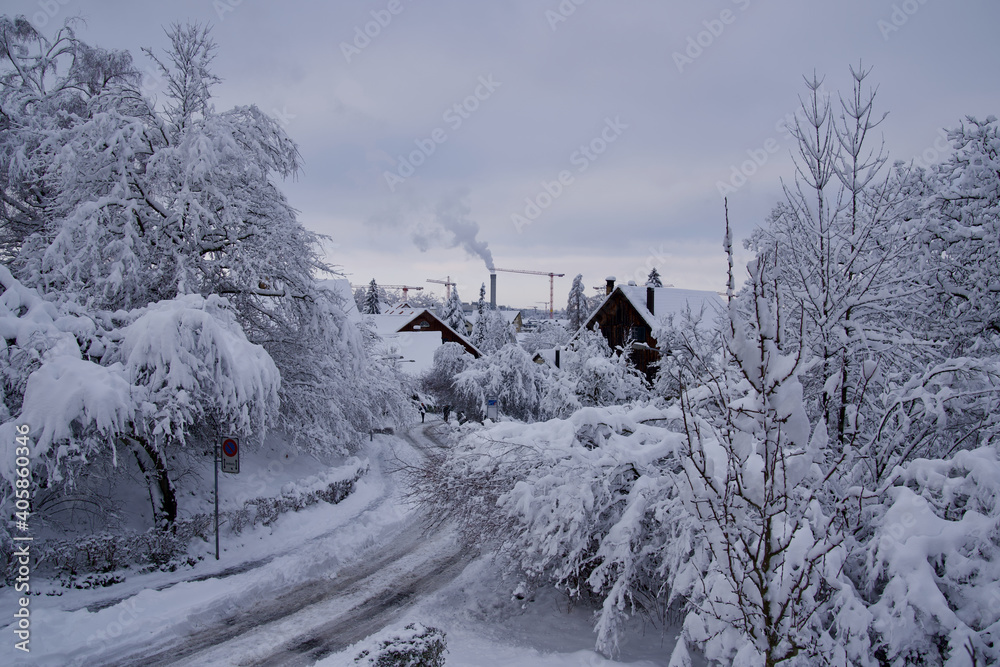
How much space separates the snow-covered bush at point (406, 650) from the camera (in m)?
6.17

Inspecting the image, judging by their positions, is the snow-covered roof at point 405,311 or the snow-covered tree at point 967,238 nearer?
the snow-covered tree at point 967,238

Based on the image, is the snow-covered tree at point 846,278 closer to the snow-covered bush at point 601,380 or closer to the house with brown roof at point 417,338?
the snow-covered bush at point 601,380

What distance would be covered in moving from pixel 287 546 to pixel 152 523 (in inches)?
104

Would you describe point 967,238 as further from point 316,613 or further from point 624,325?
point 624,325

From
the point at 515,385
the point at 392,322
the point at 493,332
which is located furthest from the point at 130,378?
the point at 493,332

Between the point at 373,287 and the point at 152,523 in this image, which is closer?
the point at 152,523

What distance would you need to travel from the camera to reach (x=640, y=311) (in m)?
31.2

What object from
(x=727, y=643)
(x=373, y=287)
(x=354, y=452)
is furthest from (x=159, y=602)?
(x=373, y=287)

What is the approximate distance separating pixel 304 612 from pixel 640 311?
86.0 ft

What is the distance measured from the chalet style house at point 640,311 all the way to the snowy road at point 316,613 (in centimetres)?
2168

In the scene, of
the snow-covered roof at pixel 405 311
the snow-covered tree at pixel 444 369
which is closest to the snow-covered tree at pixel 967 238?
the snow-covered tree at pixel 444 369

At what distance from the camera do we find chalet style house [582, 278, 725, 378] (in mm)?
30781

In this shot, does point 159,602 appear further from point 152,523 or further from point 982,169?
point 982,169

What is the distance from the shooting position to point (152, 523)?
10.6m
